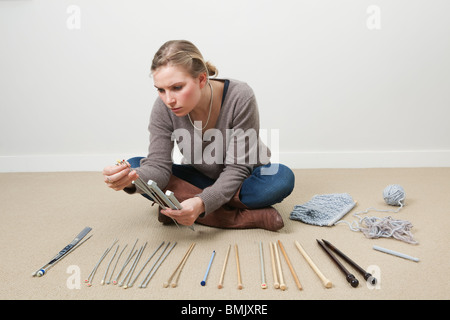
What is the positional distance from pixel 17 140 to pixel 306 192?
6.54ft

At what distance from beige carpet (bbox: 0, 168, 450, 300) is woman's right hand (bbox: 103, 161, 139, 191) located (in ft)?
0.84

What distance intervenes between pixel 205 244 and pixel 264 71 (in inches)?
58.1

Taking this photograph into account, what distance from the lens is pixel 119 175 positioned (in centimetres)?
121

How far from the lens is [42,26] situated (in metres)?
2.54

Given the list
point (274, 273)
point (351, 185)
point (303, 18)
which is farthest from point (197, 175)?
point (303, 18)

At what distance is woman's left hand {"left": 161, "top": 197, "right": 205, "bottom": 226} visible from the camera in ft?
4.25

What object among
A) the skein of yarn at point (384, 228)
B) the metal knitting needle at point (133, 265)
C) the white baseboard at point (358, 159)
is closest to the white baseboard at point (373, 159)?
the white baseboard at point (358, 159)

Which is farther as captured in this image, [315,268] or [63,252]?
[63,252]

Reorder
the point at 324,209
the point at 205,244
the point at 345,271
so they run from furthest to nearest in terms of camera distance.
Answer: the point at 324,209, the point at 205,244, the point at 345,271

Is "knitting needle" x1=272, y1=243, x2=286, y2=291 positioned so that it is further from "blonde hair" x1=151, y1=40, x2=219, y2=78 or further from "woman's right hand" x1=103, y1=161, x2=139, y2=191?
"blonde hair" x1=151, y1=40, x2=219, y2=78

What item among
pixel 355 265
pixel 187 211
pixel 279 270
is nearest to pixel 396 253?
pixel 355 265

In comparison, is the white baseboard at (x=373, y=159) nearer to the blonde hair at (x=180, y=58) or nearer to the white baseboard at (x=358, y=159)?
the white baseboard at (x=358, y=159)

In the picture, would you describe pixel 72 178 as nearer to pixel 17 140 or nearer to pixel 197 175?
pixel 17 140

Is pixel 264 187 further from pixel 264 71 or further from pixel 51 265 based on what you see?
pixel 264 71
